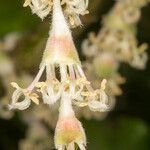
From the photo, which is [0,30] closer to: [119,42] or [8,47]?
[8,47]

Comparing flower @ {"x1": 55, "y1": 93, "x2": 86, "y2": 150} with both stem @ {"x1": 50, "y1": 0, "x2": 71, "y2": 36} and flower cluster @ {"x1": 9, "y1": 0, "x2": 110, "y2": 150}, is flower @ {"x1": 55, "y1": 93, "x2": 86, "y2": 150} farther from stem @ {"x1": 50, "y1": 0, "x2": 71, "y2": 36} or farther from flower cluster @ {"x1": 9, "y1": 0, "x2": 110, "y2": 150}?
stem @ {"x1": 50, "y1": 0, "x2": 71, "y2": 36}

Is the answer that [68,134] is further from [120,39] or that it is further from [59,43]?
[120,39]

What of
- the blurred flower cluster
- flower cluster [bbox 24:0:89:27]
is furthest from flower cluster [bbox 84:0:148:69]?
flower cluster [bbox 24:0:89:27]

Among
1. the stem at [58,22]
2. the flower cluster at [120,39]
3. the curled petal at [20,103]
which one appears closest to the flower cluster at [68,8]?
the stem at [58,22]

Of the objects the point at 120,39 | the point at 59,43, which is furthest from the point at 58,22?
the point at 120,39

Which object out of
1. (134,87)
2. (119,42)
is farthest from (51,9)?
(134,87)
